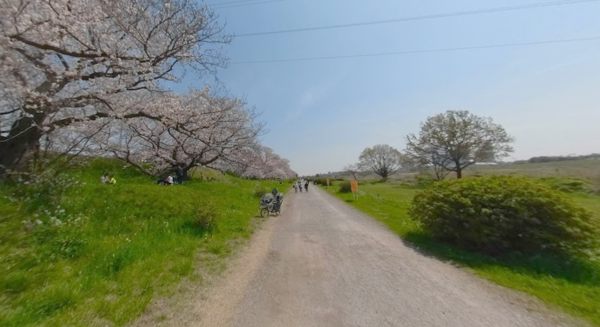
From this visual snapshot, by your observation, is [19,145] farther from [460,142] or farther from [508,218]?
[460,142]

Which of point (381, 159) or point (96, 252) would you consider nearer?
point (96, 252)

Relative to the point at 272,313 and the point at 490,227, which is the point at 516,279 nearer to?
the point at 490,227

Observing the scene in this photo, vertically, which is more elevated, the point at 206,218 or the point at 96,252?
the point at 206,218

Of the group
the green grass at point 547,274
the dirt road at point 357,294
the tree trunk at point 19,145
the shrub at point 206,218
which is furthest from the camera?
the shrub at point 206,218

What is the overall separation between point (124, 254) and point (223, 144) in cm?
1613

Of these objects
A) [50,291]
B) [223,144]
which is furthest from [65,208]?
[223,144]

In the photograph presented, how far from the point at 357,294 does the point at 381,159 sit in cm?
8598

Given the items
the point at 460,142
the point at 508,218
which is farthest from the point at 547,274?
the point at 460,142

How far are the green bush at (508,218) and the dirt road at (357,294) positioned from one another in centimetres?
164

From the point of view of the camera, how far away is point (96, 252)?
5.95 meters

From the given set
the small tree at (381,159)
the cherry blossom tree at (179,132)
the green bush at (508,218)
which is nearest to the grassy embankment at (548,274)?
the green bush at (508,218)

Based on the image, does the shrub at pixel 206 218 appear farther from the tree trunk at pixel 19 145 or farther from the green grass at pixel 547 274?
the green grass at pixel 547 274

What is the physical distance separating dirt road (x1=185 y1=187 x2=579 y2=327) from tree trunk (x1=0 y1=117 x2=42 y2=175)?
7.93 metres

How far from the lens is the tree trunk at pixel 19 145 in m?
8.76
